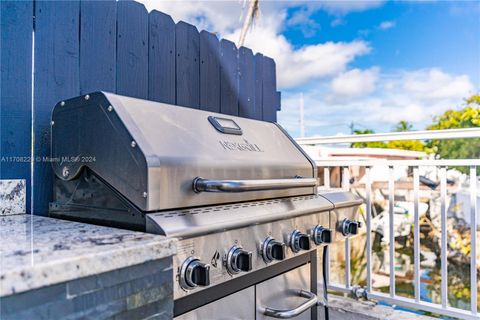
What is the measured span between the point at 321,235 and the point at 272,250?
0.43 m

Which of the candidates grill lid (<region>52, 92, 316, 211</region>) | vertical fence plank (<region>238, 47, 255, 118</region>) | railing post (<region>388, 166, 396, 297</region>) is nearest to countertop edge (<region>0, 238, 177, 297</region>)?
grill lid (<region>52, 92, 316, 211</region>)

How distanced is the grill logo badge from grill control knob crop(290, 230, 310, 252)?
422mm

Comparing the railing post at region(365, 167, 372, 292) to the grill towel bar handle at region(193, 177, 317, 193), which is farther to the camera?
the railing post at region(365, 167, 372, 292)

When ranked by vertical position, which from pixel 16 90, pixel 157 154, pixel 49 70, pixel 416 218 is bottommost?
pixel 416 218

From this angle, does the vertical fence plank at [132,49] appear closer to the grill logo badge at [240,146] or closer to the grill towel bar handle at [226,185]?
the grill logo badge at [240,146]

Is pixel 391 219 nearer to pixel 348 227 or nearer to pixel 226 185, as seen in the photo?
pixel 348 227

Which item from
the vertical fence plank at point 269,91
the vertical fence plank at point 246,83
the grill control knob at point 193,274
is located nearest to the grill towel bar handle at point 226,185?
the grill control knob at point 193,274

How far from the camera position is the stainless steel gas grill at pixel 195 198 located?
39.0 inches

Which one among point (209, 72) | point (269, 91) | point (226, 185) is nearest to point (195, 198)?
point (226, 185)

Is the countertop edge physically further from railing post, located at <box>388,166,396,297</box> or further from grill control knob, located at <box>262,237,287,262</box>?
railing post, located at <box>388,166,396,297</box>

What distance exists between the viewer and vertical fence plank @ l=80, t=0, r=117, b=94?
1.64 metres

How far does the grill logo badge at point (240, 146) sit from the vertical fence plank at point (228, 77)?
93cm

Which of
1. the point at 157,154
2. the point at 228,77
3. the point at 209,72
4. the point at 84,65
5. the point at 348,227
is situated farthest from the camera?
the point at 228,77

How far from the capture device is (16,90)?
140 centimetres
